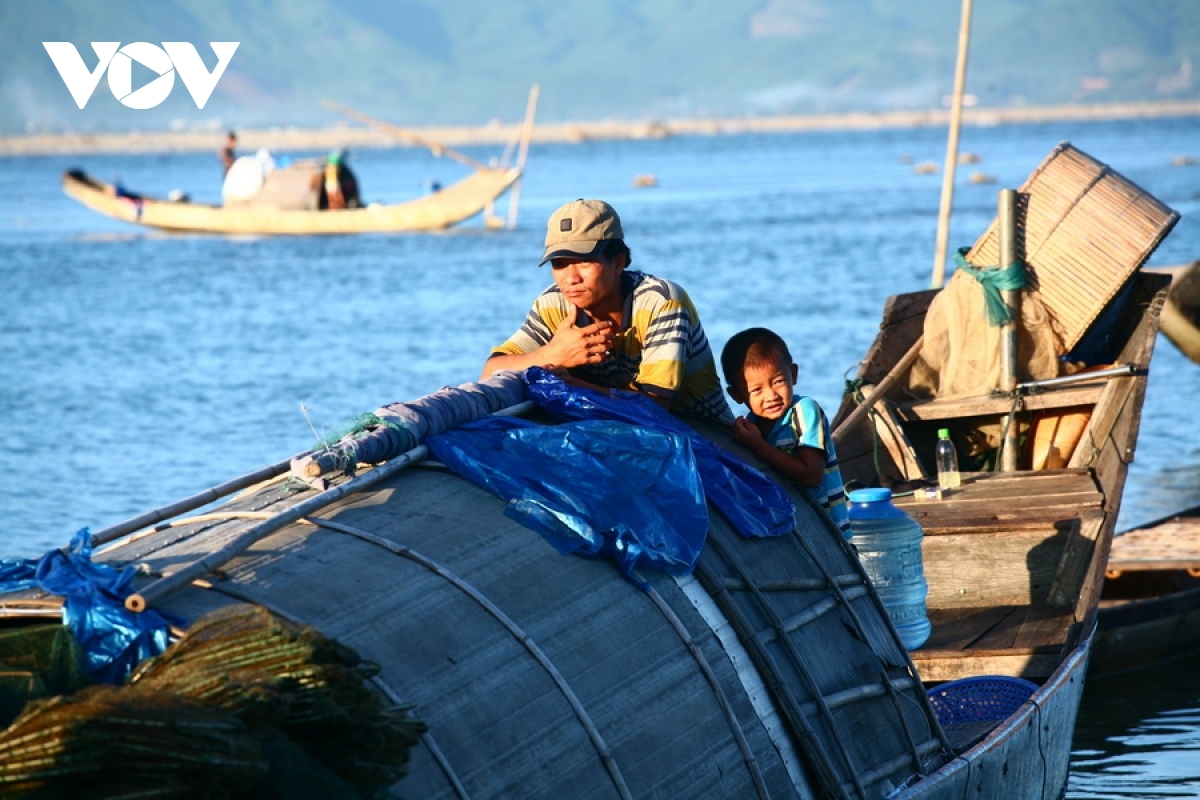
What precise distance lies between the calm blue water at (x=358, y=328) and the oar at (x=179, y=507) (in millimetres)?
257

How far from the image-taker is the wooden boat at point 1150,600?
9453mm

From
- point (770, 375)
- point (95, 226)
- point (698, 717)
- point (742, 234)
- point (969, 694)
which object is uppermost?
point (95, 226)

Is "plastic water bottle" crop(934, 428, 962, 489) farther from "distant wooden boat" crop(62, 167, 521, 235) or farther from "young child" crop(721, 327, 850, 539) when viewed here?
"distant wooden boat" crop(62, 167, 521, 235)

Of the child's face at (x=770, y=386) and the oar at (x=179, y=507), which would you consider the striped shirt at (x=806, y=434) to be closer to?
the child's face at (x=770, y=386)

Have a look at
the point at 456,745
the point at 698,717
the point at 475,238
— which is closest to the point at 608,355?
the point at 698,717

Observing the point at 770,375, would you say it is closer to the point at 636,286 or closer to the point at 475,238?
the point at 636,286

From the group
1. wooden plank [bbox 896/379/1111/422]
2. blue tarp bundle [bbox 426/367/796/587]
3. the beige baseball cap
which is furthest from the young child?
wooden plank [bbox 896/379/1111/422]

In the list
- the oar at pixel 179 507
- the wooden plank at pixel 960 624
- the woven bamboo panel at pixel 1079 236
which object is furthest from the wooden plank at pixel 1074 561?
the oar at pixel 179 507

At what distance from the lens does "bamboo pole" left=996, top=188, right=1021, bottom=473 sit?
10.1 meters

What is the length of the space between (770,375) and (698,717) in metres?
1.46

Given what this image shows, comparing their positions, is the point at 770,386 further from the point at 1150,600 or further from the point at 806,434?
the point at 1150,600

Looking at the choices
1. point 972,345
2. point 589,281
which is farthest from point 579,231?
point 972,345

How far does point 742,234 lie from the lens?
39.3m

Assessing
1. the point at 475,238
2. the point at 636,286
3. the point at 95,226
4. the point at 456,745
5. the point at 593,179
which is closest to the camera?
the point at 456,745
